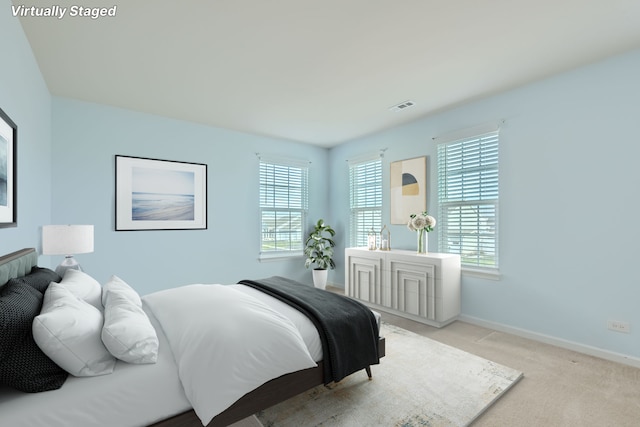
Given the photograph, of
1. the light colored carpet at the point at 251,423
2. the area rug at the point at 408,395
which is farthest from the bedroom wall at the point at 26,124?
the area rug at the point at 408,395

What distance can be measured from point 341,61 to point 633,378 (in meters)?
3.54

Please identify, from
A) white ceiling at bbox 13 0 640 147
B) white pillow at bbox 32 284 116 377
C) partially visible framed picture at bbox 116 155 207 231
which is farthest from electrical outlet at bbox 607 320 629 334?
partially visible framed picture at bbox 116 155 207 231

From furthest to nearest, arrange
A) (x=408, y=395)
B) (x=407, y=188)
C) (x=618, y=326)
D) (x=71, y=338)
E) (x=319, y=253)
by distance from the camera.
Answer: (x=319, y=253), (x=407, y=188), (x=618, y=326), (x=408, y=395), (x=71, y=338)

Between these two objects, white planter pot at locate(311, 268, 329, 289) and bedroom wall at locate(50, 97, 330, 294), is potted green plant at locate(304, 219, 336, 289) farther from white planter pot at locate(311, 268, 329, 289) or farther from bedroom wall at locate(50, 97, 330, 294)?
bedroom wall at locate(50, 97, 330, 294)

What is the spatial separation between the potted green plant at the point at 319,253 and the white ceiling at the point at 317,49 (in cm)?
232

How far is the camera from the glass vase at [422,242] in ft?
13.1

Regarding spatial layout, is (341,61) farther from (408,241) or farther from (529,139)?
(408,241)

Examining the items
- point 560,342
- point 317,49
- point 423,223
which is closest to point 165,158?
point 317,49

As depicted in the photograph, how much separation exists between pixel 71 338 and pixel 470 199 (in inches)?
152

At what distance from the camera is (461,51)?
253cm

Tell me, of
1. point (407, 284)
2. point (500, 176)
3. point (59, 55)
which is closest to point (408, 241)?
point (407, 284)

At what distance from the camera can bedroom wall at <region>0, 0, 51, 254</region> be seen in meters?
1.90

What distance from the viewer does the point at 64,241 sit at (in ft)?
8.87

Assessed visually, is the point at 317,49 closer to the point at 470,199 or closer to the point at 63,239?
the point at 470,199
